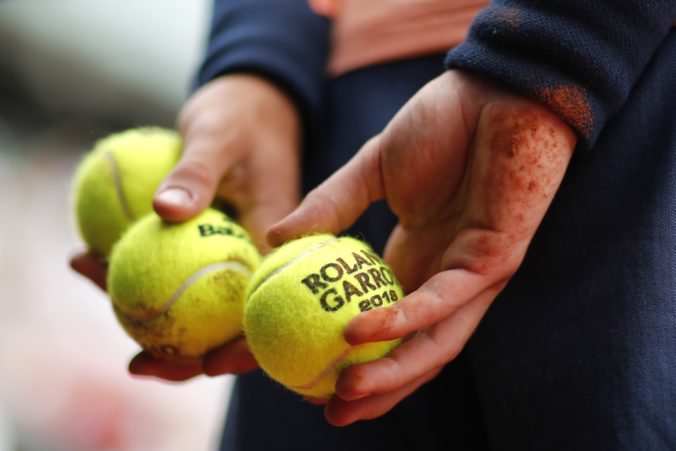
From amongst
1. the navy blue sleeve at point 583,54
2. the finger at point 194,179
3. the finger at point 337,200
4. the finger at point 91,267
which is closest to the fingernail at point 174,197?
the finger at point 194,179

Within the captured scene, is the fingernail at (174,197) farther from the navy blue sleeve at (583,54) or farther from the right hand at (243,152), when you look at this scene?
the navy blue sleeve at (583,54)

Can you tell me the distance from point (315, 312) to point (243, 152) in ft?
1.10

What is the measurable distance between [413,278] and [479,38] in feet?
0.75

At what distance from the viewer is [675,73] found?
57 cm

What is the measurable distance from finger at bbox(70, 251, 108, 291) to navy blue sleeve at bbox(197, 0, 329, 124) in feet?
0.88

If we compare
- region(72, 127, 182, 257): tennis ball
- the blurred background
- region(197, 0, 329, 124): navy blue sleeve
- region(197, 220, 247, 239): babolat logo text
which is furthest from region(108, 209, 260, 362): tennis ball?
the blurred background

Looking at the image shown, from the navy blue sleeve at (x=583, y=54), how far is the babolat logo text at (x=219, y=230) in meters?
0.31

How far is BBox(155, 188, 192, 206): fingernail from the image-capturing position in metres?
0.69

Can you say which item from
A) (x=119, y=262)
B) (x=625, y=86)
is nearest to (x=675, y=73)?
(x=625, y=86)

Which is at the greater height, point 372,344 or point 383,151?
point 383,151

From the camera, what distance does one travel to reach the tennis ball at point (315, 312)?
0.57 m

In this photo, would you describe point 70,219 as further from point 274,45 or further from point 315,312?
point 315,312

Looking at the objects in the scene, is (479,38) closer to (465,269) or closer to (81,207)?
(465,269)

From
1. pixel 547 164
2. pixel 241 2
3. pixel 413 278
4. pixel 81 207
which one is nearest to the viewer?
pixel 547 164
